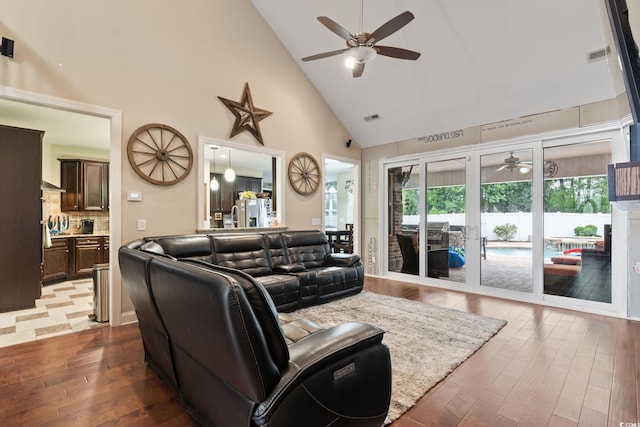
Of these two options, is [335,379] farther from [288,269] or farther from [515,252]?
[515,252]

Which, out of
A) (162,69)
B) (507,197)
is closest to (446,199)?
(507,197)

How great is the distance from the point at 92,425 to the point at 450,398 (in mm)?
2258

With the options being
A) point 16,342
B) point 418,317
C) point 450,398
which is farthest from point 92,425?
point 418,317

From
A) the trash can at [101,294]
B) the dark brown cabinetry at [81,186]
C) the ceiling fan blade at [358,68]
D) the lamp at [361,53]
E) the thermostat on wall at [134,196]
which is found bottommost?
the trash can at [101,294]

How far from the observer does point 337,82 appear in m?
5.46

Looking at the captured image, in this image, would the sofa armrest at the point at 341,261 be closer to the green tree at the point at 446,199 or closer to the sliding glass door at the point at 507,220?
the green tree at the point at 446,199

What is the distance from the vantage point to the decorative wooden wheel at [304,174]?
5.39 m

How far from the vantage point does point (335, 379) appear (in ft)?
4.53

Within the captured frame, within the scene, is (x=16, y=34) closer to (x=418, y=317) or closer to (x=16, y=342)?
(x=16, y=342)

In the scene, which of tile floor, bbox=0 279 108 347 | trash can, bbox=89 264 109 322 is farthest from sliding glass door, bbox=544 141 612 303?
tile floor, bbox=0 279 108 347

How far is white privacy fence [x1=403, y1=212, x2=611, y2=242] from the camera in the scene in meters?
4.04

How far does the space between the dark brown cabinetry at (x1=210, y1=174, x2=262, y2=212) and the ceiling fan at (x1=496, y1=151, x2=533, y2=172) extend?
7100mm

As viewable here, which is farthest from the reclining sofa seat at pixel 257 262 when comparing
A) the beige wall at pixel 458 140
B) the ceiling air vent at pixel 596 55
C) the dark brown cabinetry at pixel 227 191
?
the dark brown cabinetry at pixel 227 191

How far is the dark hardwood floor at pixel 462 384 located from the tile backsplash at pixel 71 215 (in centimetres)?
401
